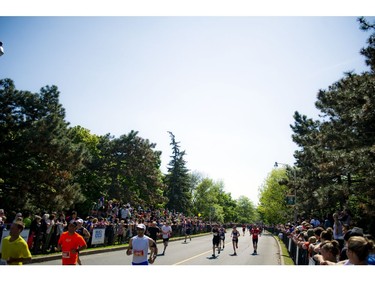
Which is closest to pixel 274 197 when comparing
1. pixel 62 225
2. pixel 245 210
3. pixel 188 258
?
pixel 188 258

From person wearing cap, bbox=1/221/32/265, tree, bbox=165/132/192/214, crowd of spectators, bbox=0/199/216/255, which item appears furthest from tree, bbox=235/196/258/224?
person wearing cap, bbox=1/221/32/265

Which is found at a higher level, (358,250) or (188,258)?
(358,250)

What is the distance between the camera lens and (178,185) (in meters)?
63.0

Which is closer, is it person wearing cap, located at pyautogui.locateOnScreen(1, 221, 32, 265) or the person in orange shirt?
person wearing cap, located at pyautogui.locateOnScreen(1, 221, 32, 265)

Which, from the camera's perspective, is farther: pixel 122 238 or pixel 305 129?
pixel 305 129

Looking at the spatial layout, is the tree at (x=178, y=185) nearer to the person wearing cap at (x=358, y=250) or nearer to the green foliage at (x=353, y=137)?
the green foliage at (x=353, y=137)

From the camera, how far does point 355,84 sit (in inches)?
603

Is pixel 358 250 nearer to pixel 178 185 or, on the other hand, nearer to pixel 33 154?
pixel 33 154

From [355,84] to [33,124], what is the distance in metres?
20.1

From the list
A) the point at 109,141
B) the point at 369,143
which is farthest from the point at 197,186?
the point at 369,143

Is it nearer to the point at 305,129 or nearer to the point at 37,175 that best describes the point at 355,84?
the point at 37,175

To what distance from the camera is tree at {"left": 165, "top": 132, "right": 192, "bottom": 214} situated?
61.9 metres

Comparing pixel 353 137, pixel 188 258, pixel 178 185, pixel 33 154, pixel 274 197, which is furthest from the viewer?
pixel 274 197

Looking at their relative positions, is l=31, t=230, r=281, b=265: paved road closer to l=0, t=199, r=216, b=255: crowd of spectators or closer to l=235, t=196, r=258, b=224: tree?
l=0, t=199, r=216, b=255: crowd of spectators
